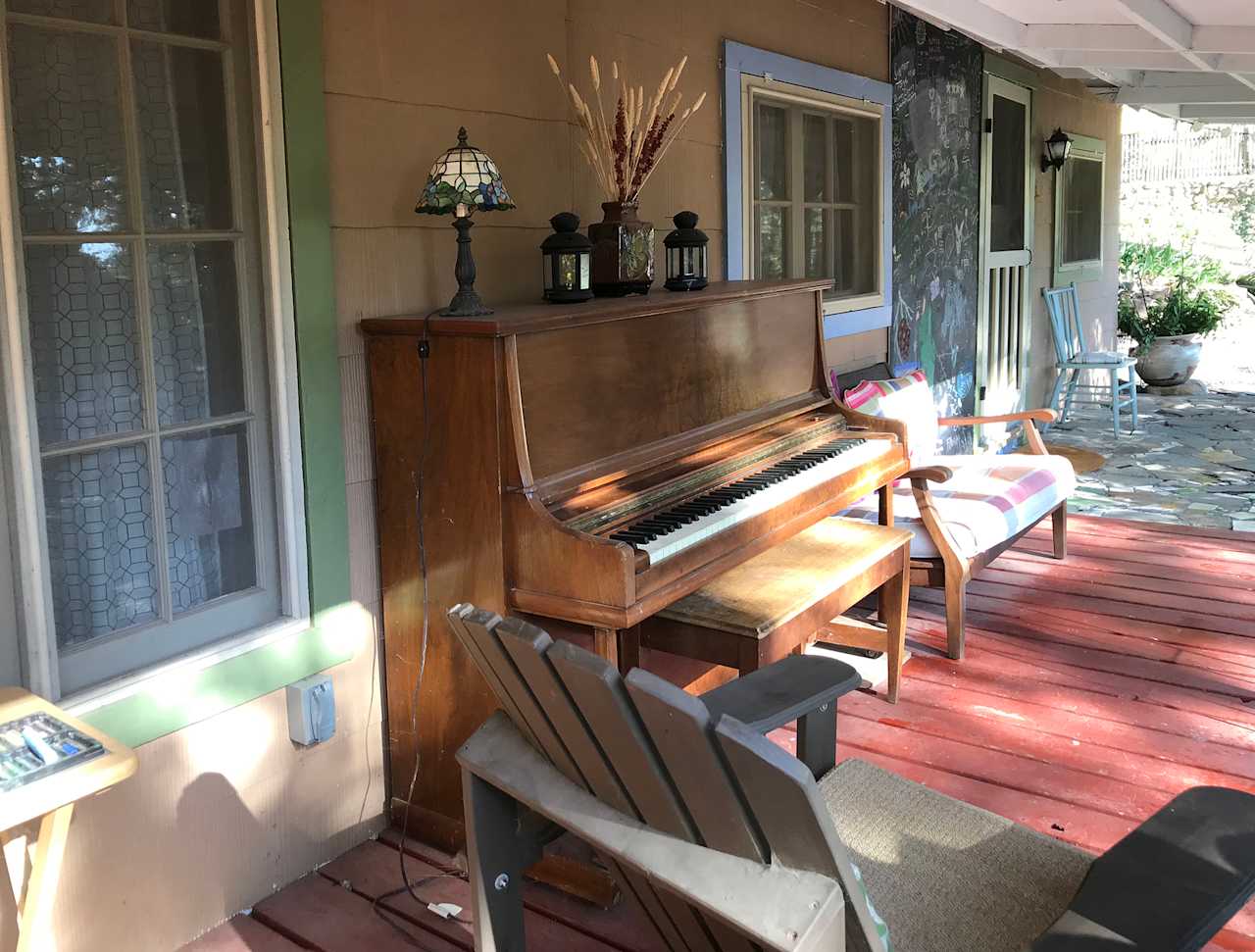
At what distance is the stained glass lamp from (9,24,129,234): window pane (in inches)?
24.4

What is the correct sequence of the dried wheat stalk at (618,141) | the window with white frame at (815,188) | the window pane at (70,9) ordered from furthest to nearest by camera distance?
1. the window with white frame at (815,188)
2. the dried wheat stalk at (618,141)
3. the window pane at (70,9)

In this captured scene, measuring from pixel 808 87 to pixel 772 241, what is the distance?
0.62 meters

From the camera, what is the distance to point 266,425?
2535 millimetres

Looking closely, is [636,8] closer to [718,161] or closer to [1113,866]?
[718,161]

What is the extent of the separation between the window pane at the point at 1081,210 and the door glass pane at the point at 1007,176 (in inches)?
34.1

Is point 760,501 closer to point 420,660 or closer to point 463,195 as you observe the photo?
point 420,660

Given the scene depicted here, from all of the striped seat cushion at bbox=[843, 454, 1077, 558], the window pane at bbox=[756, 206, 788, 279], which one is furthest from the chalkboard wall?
the striped seat cushion at bbox=[843, 454, 1077, 558]

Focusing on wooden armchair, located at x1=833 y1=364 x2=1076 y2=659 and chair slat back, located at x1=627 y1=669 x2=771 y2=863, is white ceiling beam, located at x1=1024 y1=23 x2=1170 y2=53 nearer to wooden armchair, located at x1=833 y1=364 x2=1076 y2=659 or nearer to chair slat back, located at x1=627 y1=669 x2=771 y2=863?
wooden armchair, located at x1=833 y1=364 x2=1076 y2=659

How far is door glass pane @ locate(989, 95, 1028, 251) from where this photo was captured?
23.1 ft

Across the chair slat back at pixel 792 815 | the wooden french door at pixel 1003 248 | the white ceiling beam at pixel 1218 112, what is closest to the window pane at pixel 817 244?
the wooden french door at pixel 1003 248

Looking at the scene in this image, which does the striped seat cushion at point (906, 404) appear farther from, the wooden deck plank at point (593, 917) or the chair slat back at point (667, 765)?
the chair slat back at point (667, 765)

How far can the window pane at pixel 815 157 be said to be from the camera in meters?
4.87

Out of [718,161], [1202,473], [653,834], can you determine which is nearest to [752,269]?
[718,161]

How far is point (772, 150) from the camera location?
15.2 ft
